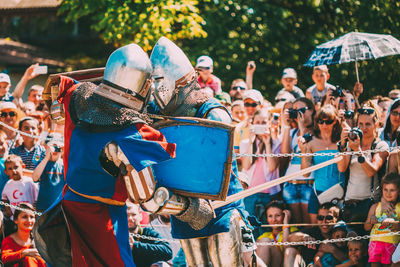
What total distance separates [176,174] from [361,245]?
2640 millimetres

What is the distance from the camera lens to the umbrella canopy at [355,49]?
7.03 meters

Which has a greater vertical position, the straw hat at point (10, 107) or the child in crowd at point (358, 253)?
the straw hat at point (10, 107)

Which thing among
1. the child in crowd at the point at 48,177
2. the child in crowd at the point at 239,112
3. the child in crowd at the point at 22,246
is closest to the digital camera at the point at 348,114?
the child in crowd at the point at 239,112

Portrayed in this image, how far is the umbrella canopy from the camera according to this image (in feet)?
23.1

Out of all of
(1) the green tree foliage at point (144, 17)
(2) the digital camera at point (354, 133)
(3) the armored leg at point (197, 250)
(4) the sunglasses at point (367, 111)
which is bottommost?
(3) the armored leg at point (197, 250)

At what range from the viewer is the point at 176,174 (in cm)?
369

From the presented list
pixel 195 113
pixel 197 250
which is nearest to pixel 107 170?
pixel 195 113

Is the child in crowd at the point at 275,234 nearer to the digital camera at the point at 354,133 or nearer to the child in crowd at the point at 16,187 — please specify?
the digital camera at the point at 354,133

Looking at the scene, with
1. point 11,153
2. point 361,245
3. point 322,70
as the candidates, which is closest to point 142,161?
point 361,245

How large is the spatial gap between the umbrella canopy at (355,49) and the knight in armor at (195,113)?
136 inches

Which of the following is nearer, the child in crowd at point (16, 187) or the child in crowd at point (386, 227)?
the child in crowd at point (386, 227)

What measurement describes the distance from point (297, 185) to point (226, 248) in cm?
243

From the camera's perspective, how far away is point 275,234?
620 cm

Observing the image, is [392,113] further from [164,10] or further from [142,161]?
[164,10]
